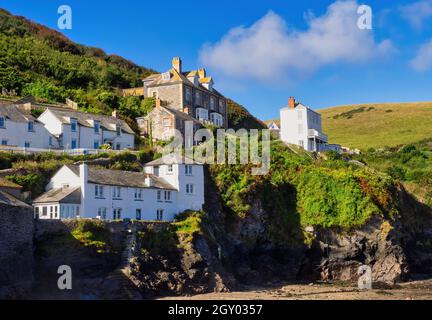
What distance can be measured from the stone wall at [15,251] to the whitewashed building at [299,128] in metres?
40.2

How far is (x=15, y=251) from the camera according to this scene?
3922cm

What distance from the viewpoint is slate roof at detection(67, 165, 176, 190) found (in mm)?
48719

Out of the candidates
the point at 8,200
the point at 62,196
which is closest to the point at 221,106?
the point at 62,196

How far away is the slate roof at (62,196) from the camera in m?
45.9

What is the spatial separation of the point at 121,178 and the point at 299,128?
2996 centimetres

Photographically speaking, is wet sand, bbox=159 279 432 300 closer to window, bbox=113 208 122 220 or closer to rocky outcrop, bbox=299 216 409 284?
rocky outcrop, bbox=299 216 409 284

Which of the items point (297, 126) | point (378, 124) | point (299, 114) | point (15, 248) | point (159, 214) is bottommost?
point (15, 248)

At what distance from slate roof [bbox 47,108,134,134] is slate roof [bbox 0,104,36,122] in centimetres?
211

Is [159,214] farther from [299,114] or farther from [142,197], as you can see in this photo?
[299,114]

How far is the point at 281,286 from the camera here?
167 ft

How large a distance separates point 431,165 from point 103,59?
48.3 m

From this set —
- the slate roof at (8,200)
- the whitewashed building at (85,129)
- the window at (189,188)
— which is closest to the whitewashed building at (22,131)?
the whitewashed building at (85,129)

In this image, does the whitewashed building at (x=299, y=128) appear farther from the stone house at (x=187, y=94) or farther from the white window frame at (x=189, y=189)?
the white window frame at (x=189, y=189)

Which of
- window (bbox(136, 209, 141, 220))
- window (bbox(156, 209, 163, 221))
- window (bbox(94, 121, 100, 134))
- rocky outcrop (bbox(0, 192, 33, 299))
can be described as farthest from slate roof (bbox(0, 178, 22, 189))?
window (bbox(94, 121, 100, 134))
